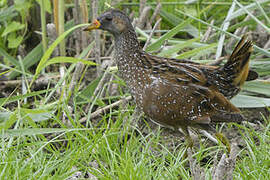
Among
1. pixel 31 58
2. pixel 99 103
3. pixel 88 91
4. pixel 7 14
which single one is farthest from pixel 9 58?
pixel 99 103

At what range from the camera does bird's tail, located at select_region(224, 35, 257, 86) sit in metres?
3.49

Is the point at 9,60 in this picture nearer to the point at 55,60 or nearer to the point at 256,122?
the point at 55,60

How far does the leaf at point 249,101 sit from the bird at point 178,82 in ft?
1.50

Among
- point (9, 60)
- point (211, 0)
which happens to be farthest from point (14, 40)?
point (211, 0)

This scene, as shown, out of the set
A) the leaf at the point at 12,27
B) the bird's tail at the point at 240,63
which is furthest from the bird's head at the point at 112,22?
the leaf at the point at 12,27

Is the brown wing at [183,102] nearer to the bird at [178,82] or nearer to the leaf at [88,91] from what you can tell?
the bird at [178,82]

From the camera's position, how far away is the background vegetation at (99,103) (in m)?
3.14

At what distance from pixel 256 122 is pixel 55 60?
70.3 inches

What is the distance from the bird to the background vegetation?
209 mm

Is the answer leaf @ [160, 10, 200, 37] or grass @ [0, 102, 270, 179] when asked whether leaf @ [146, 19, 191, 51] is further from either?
leaf @ [160, 10, 200, 37]

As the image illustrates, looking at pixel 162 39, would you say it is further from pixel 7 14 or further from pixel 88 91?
pixel 7 14

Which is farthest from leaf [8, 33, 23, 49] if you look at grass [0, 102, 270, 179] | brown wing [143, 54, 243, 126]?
brown wing [143, 54, 243, 126]

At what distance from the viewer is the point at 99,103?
13.5 feet

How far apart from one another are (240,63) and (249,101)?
686mm
